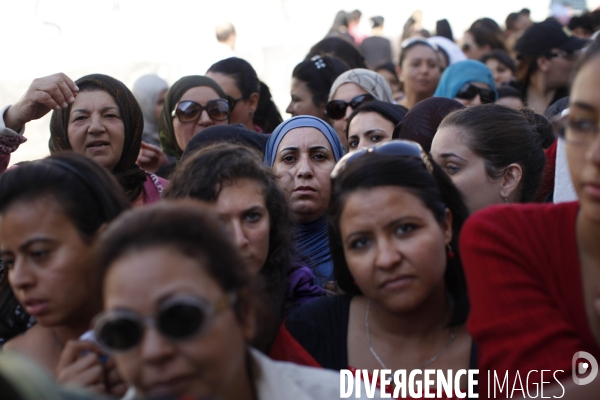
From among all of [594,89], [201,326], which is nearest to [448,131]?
[594,89]

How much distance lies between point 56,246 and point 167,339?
2.53 feet

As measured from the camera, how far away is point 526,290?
1.88 m

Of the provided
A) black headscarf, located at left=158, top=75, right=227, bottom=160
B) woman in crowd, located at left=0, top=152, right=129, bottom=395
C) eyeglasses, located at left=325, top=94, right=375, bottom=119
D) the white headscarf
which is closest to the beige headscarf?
eyeglasses, located at left=325, top=94, right=375, bottom=119

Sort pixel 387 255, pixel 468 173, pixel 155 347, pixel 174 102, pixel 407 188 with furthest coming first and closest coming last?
pixel 174 102
pixel 468 173
pixel 407 188
pixel 387 255
pixel 155 347

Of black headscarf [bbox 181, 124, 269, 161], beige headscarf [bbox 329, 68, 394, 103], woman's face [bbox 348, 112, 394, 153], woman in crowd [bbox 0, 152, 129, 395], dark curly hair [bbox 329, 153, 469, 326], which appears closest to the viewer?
woman in crowd [bbox 0, 152, 129, 395]

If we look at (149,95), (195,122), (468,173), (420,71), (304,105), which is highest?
(420,71)

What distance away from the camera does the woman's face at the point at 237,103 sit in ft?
18.5

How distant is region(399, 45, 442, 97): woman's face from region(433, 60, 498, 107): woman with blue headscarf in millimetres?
868

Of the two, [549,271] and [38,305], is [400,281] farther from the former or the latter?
[38,305]

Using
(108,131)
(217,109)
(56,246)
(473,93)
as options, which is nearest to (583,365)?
(56,246)

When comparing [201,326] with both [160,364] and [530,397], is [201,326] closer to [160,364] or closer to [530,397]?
[160,364]

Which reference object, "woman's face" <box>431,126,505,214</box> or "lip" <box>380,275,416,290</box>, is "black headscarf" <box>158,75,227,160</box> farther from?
"lip" <box>380,275,416,290</box>

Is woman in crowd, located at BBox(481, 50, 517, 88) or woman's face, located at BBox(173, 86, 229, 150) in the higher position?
woman in crowd, located at BBox(481, 50, 517, 88)

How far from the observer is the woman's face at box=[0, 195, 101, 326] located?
222cm
